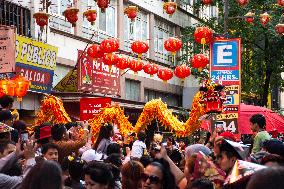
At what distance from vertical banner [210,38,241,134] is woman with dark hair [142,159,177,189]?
9.44 metres

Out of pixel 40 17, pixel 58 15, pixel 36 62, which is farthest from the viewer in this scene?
pixel 58 15

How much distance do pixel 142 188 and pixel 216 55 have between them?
35.0 feet

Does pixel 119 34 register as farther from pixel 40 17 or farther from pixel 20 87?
pixel 20 87

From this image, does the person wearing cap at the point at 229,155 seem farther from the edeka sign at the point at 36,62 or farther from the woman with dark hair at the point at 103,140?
the edeka sign at the point at 36,62

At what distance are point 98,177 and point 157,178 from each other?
22.8 inches

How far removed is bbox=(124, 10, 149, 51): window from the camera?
31922 mm

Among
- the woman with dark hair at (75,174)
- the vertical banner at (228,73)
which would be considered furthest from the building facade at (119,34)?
the woman with dark hair at (75,174)

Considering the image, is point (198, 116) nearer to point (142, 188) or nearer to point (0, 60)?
point (0, 60)

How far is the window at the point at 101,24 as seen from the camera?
91.6 feet

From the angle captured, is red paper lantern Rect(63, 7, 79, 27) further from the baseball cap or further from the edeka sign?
the baseball cap

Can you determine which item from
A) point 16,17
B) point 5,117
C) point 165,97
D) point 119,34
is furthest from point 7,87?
point 165,97

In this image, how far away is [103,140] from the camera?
12078 mm

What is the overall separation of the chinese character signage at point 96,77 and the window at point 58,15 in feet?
3.92

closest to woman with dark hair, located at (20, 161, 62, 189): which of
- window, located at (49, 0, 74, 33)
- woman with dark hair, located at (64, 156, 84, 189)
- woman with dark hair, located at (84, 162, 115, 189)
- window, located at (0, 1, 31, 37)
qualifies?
woman with dark hair, located at (84, 162, 115, 189)
